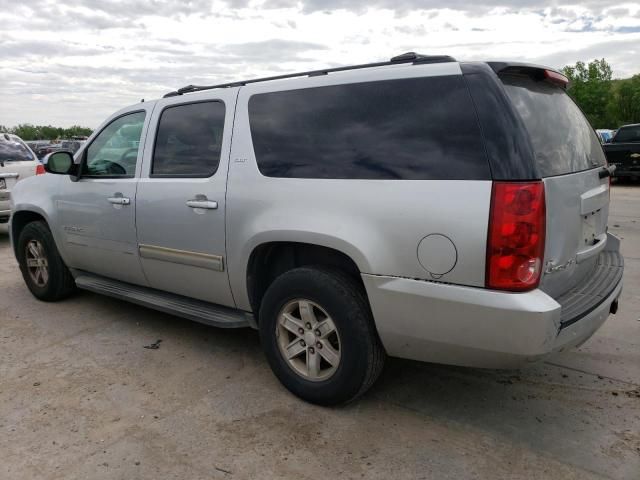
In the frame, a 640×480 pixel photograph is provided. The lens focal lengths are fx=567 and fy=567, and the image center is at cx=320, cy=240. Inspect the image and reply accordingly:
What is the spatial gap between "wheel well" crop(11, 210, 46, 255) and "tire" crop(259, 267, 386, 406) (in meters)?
3.15

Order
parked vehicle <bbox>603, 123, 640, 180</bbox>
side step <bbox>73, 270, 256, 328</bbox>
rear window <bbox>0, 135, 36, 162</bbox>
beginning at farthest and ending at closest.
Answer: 1. parked vehicle <bbox>603, 123, 640, 180</bbox>
2. rear window <bbox>0, 135, 36, 162</bbox>
3. side step <bbox>73, 270, 256, 328</bbox>

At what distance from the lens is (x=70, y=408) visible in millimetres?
3322

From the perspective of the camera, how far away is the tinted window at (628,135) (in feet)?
52.0

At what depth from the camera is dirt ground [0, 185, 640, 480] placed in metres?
2.72

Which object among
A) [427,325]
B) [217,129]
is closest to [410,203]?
[427,325]

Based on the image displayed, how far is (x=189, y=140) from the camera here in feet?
12.9

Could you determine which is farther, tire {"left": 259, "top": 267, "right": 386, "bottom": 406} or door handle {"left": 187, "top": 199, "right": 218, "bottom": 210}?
door handle {"left": 187, "top": 199, "right": 218, "bottom": 210}

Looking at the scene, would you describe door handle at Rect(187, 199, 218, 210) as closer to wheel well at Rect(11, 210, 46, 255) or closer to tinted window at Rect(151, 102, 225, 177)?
tinted window at Rect(151, 102, 225, 177)

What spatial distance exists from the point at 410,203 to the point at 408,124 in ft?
1.36

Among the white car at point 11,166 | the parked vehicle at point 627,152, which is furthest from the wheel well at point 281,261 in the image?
the parked vehicle at point 627,152

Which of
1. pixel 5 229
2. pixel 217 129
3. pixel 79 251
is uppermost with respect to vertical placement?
pixel 217 129

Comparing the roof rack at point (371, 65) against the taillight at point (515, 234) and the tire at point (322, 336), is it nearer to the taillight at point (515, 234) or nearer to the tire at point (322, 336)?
the taillight at point (515, 234)

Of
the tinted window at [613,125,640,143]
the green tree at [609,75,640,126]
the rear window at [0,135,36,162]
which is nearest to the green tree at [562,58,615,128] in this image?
the green tree at [609,75,640,126]

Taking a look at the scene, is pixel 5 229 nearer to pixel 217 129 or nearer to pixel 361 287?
pixel 217 129
